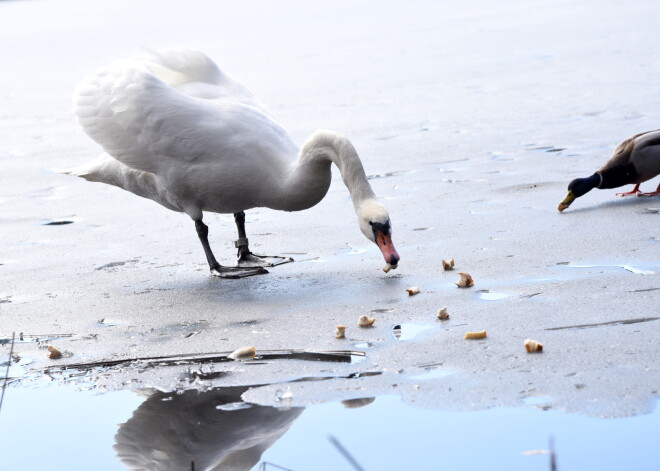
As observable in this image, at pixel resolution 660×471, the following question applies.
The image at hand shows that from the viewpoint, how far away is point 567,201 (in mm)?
6742

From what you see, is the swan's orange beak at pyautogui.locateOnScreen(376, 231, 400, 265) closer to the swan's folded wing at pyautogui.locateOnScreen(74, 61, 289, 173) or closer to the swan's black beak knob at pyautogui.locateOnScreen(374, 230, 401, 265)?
the swan's black beak knob at pyautogui.locateOnScreen(374, 230, 401, 265)

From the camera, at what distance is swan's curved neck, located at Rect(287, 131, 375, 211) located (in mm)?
5684

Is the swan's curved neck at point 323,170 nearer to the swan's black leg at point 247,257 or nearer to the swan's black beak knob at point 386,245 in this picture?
the swan's black beak knob at point 386,245

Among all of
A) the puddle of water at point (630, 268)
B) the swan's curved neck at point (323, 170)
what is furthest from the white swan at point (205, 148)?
the puddle of water at point (630, 268)

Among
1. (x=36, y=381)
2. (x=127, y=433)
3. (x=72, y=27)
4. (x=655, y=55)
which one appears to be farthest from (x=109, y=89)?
(x=72, y=27)

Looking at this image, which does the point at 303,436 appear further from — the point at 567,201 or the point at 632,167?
the point at 632,167

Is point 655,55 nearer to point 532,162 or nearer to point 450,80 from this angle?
point 450,80

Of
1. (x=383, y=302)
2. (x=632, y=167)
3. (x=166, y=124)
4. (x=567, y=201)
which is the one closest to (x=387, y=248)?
(x=383, y=302)

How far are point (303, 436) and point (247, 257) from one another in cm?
298

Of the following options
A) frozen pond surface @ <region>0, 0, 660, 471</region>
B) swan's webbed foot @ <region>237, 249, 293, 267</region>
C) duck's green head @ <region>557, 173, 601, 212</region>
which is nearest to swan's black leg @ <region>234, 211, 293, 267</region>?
swan's webbed foot @ <region>237, 249, 293, 267</region>

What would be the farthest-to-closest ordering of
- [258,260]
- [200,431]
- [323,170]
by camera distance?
[258,260] → [323,170] → [200,431]

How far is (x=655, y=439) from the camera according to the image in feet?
10.7

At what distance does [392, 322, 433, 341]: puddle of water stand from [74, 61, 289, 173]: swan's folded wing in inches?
67.4

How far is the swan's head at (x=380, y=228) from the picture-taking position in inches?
212
